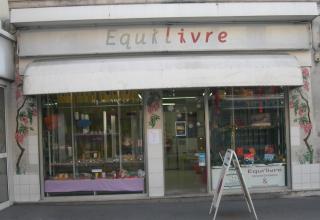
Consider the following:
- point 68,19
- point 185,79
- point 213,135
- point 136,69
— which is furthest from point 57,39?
point 213,135

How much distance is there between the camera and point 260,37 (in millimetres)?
10883

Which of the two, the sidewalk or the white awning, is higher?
the white awning

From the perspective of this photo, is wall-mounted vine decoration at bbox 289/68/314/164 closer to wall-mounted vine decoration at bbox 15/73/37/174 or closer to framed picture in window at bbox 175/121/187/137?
framed picture in window at bbox 175/121/187/137

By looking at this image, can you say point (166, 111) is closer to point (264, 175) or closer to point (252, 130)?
point (252, 130)

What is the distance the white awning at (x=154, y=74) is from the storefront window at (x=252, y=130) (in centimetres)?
112

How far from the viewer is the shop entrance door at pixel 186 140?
36.8ft

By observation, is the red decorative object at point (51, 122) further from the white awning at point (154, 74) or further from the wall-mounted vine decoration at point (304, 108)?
the wall-mounted vine decoration at point (304, 108)

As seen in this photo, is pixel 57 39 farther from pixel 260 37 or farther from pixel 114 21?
pixel 260 37

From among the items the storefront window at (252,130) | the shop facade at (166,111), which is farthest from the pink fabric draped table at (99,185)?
the storefront window at (252,130)

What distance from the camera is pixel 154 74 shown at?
10031mm

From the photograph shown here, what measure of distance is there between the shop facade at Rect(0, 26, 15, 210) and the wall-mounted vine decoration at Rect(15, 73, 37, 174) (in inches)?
7.2

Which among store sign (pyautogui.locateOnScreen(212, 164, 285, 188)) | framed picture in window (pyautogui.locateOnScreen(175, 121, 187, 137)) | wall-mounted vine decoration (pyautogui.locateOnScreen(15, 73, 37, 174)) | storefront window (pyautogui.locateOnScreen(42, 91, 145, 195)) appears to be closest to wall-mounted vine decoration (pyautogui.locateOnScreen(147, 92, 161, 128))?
storefront window (pyautogui.locateOnScreen(42, 91, 145, 195))

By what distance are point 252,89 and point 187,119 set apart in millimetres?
1651

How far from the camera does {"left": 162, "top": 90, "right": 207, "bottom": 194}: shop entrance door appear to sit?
1121 centimetres
